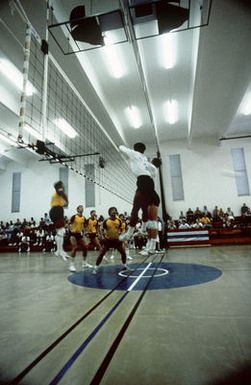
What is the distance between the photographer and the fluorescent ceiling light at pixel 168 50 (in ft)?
22.4

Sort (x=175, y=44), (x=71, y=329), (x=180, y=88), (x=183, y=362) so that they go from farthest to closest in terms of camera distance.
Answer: (x=180, y=88)
(x=175, y=44)
(x=71, y=329)
(x=183, y=362)

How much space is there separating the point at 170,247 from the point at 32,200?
34.3 feet

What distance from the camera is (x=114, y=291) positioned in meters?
3.09

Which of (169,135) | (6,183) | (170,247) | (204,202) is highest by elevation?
(169,135)

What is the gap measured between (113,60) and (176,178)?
27.2ft

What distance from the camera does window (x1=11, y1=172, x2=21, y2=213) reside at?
15.5 metres

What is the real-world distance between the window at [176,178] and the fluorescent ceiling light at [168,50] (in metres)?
6.91

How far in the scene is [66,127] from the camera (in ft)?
36.1

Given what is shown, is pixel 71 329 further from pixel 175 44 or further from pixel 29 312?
pixel 175 44

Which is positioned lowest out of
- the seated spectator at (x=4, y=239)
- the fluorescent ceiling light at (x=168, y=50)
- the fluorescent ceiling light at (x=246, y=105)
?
the seated spectator at (x=4, y=239)

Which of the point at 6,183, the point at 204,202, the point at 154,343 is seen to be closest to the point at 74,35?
the point at 154,343

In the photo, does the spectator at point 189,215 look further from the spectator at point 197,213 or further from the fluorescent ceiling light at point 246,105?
the fluorescent ceiling light at point 246,105

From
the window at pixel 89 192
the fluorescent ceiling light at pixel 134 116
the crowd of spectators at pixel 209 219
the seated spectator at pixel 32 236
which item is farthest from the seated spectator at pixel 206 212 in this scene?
the seated spectator at pixel 32 236

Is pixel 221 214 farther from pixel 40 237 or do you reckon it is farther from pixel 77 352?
pixel 77 352
